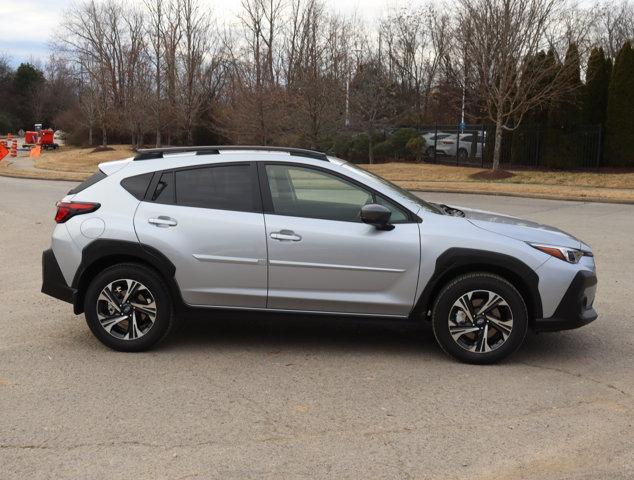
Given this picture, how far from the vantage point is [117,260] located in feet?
17.5

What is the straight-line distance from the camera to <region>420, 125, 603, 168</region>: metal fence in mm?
26578

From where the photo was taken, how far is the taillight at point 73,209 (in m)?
5.36

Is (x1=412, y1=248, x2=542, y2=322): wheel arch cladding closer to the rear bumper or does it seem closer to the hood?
the hood

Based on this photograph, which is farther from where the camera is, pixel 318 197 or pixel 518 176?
pixel 518 176

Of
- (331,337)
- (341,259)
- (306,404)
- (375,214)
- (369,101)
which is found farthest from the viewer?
(369,101)

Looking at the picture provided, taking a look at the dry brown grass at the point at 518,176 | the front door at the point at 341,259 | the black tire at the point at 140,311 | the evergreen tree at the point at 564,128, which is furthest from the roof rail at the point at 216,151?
the evergreen tree at the point at 564,128

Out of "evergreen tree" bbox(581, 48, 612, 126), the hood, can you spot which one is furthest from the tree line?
the hood

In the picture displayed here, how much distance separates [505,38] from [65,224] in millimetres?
21021

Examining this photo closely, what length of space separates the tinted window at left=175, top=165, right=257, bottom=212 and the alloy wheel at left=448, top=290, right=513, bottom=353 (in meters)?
1.78

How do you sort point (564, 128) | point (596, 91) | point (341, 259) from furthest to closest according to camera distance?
point (564, 128) < point (596, 91) < point (341, 259)

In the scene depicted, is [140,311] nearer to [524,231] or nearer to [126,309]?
[126,309]

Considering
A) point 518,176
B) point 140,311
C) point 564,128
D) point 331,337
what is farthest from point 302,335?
point 564,128

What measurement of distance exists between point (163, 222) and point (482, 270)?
8.17 feet

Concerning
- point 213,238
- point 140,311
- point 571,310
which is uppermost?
point 213,238
